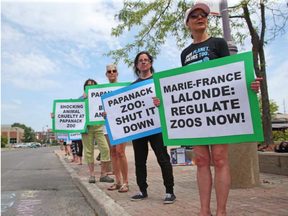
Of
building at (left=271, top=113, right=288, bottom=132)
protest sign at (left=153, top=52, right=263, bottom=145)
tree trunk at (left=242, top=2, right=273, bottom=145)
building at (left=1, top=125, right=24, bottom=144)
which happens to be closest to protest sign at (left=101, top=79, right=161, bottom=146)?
protest sign at (left=153, top=52, right=263, bottom=145)

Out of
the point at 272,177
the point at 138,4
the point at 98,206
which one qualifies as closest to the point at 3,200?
the point at 98,206

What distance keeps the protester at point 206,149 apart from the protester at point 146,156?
84 centimetres

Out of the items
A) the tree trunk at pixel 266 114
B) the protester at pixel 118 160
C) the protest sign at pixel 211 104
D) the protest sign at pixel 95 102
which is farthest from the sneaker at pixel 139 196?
the tree trunk at pixel 266 114

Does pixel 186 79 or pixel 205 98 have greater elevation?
pixel 186 79

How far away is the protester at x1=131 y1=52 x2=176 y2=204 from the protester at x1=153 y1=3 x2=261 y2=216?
843mm

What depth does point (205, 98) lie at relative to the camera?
8.85 feet

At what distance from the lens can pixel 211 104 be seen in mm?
2650

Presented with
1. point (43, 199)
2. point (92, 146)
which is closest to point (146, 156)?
point (92, 146)

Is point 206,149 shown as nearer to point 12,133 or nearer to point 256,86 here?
point 256,86

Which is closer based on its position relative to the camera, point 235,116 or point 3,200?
point 235,116

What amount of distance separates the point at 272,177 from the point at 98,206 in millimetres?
3459

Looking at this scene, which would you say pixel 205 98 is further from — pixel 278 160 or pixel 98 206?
pixel 278 160

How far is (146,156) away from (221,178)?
1.51 metres

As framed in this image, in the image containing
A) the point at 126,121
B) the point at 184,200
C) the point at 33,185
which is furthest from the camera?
the point at 33,185
